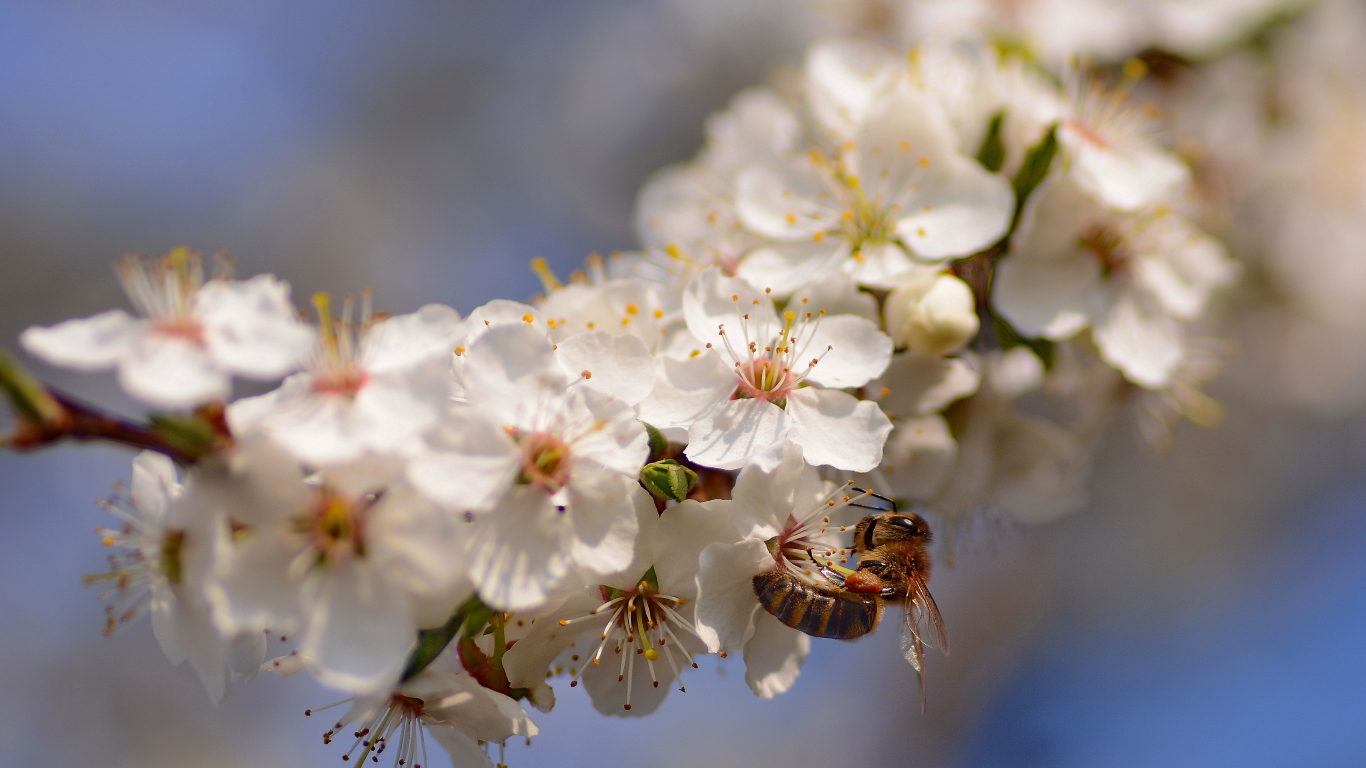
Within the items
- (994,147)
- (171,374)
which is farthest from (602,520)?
(994,147)

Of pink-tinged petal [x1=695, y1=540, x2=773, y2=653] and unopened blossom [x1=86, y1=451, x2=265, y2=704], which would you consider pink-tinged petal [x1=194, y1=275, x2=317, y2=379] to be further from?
pink-tinged petal [x1=695, y1=540, x2=773, y2=653]

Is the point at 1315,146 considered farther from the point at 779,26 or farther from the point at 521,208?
the point at 521,208

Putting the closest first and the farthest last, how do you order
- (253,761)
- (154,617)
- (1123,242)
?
(154,617), (1123,242), (253,761)

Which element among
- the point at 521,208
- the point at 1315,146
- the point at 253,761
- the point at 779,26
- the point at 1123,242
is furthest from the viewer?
the point at 521,208

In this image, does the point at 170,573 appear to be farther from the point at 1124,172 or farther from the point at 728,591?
the point at 1124,172

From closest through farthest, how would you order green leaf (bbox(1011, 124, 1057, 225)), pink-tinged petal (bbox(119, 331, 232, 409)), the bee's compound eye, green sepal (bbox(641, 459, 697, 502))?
pink-tinged petal (bbox(119, 331, 232, 409)), green sepal (bbox(641, 459, 697, 502)), the bee's compound eye, green leaf (bbox(1011, 124, 1057, 225))

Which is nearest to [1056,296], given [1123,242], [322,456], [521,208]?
[1123,242]

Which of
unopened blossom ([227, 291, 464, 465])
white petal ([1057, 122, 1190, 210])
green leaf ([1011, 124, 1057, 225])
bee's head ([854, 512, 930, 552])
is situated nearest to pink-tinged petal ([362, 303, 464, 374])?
unopened blossom ([227, 291, 464, 465])
